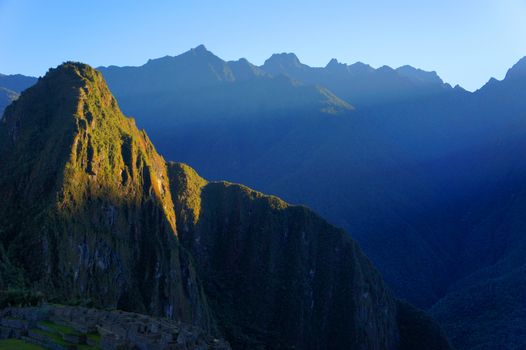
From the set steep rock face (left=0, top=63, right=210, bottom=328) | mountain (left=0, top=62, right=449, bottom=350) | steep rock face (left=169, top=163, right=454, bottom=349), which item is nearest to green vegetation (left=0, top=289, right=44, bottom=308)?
mountain (left=0, top=62, right=449, bottom=350)

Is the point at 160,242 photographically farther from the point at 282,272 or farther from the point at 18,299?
the point at 18,299

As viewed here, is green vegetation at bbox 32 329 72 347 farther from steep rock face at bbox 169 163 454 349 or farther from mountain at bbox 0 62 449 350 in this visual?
steep rock face at bbox 169 163 454 349

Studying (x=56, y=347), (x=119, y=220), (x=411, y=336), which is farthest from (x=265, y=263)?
(x=56, y=347)

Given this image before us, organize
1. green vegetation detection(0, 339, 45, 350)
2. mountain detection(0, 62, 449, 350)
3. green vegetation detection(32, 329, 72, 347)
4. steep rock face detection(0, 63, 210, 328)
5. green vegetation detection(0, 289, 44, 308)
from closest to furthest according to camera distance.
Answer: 1. green vegetation detection(0, 339, 45, 350)
2. green vegetation detection(32, 329, 72, 347)
3. green vegetation detection(0, 289, 44, 308)
4. steep rock face detection(0, 63, 210, 328)
5. mountain detection(0, 62, 449, 350)

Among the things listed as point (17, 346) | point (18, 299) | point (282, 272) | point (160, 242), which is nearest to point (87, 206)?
point (160, 242)

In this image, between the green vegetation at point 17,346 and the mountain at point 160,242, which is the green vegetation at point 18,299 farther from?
the green vegetation at point 17,346

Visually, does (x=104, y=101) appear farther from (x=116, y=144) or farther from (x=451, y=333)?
(x=451, y=333)
